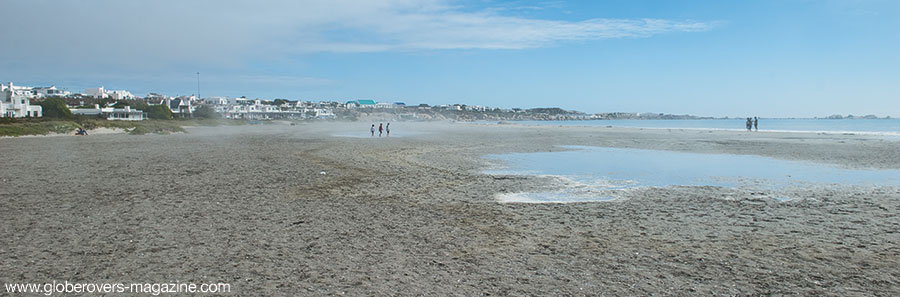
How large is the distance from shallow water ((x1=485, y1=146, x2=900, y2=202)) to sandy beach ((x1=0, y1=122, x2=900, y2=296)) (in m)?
0.89

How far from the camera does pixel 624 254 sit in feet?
20.6

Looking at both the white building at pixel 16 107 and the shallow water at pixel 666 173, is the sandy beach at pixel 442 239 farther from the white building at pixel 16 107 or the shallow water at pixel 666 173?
the white building at pixel 16 107

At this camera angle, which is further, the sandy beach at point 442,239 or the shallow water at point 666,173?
the shallow water at point 666,173

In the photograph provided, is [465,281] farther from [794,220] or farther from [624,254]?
[794,220]

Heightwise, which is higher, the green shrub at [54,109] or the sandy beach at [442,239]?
the green shrub at [54,109]

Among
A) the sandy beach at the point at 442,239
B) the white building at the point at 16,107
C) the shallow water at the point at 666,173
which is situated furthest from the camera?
the white building at the point at 16,107

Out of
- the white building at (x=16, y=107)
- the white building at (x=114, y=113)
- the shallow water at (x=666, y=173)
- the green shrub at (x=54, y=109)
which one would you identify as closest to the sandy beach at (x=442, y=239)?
the shallow water at (x=666, y=173)

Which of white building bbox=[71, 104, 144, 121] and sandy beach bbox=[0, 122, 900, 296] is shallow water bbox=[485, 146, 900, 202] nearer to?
Answer: sandy beach bbox=[0, 122, 900, 296]

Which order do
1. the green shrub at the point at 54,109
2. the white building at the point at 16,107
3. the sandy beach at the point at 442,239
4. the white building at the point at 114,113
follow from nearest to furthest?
the sandy beach at the point at 442,239 < the white building at the point at 16,107 < the green shrub at the point at 54,109 < the white building at the point at 114,113

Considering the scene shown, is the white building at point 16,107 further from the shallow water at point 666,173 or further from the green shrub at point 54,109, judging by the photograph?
the shallow water at point 666,173

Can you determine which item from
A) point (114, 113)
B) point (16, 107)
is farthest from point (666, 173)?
point (114, 113)

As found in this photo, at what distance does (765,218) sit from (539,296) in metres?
5.68

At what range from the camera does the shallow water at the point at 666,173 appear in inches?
482

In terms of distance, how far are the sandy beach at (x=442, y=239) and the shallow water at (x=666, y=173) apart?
2.93 feet
